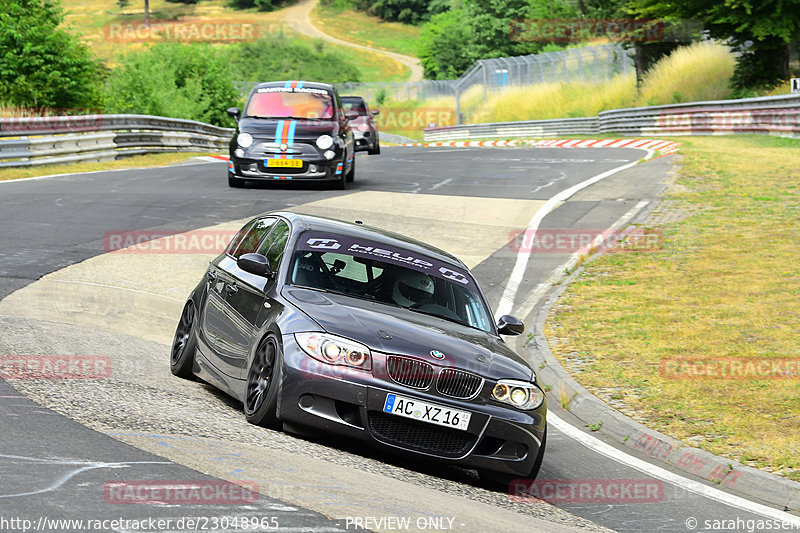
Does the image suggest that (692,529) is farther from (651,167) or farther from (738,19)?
(738,19)

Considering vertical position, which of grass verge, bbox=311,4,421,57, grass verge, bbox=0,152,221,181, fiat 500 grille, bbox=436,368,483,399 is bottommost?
fiat 500 grille, bbox=436,368,483,399

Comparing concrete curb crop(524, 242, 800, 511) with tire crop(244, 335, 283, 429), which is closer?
tire crop(244, 335, 283, 429)

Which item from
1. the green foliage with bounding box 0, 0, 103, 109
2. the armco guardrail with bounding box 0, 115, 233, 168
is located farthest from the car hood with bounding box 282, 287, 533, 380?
the green foliage with bounding box 0, 0, 103, 109

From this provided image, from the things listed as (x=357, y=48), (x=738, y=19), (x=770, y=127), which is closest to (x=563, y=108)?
(x=738, y=19)

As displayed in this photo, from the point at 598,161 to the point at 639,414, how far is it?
20300mm

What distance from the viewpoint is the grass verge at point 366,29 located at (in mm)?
140625

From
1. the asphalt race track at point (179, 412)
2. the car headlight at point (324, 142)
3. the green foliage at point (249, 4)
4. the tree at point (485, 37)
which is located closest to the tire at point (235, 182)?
the asphalt race track at point (179, 412)

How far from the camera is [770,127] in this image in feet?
108

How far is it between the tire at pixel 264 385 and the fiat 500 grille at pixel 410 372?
2.24 ft

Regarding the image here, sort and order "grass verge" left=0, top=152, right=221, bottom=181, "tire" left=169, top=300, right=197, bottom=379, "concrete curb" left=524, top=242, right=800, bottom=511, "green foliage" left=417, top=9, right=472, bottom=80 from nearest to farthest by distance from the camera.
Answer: "concrete curb" left=524, top=242, right=800, bottom=511, "tire" left=169, top=300, right=197, bottom=379, "grass verge" left=0, top=152, right=221, bottom=181, "green foliage" left=417, top=9, right=472, bottom=80

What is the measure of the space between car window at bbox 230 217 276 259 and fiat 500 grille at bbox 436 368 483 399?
8.31 ft

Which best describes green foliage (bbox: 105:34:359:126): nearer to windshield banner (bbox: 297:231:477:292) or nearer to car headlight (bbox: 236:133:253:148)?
car headlight (bbox: 236:133:253:148)

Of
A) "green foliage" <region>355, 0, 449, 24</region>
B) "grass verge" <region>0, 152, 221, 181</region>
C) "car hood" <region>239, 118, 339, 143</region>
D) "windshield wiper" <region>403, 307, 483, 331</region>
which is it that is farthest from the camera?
"green foliage" <region>355, 0, 449, 24</region>

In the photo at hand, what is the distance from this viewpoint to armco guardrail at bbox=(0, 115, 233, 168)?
23.7 metres
